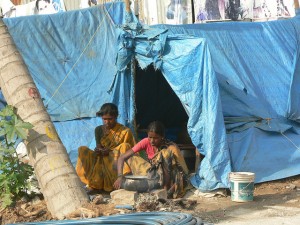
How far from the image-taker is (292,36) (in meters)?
10.9

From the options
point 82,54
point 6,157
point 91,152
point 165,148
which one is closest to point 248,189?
point 165,148

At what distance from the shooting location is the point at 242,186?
26.8 ft

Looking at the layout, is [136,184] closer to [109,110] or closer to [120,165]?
[120,165]

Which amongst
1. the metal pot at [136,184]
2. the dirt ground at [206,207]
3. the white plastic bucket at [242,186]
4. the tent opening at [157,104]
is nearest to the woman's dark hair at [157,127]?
the metal pot at [136,184]

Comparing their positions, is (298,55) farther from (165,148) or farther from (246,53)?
(165,148)

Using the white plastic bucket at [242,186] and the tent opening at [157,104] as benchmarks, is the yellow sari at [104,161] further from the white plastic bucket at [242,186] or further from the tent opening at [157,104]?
the tent opening at [157,104]

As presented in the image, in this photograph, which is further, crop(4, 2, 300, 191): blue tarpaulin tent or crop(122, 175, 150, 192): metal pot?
crop(4, 2, 300, 191): blue tarpaulin tent

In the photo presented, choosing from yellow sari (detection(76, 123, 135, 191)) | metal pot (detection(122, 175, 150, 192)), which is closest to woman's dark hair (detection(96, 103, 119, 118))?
yellow sari (detection(76, 123, 135, 191))

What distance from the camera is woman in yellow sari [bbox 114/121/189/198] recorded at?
8.23m

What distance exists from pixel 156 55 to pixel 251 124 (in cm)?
160

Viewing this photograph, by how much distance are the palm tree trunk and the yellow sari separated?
5.56 ft

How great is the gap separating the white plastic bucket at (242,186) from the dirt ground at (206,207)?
8 cm

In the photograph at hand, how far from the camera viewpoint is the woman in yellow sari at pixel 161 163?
8234 mm

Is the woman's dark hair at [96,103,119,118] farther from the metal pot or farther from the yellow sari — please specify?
the metal pot
